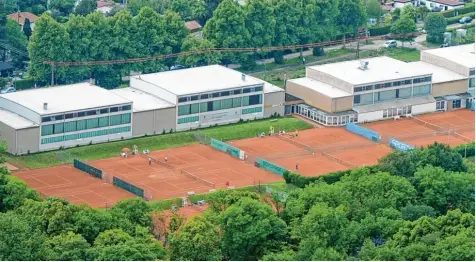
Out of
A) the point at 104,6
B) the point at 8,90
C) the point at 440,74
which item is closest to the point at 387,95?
the point at 440,74

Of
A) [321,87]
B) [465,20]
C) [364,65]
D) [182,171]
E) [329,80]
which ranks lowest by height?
[182,171]

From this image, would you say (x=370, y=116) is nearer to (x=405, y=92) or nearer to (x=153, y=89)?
(x=405, y=92)

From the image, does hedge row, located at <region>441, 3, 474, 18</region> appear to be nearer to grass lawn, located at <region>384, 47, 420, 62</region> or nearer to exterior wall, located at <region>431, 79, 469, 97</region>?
grass lawn, located at <region>384, 47, 420, 62</region>

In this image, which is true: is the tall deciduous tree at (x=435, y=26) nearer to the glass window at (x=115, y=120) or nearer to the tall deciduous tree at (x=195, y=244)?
the glass window at (x=115, y=120)

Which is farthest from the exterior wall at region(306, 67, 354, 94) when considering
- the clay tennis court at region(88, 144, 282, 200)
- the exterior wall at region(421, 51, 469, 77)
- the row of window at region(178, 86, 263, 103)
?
the clay tennis court at region(88, 144, 282, 200)

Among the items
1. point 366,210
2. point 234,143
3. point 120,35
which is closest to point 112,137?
point 234,143

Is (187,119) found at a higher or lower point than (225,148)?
higher
